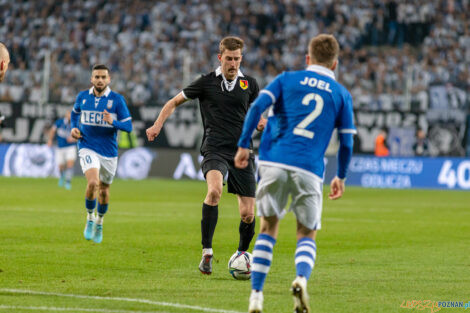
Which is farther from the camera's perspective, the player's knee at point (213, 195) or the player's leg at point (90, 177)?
the player's leg at point (90, 177)

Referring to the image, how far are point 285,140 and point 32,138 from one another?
25.6 m

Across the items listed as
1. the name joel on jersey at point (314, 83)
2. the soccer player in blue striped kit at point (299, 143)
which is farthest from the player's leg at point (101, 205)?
the name joel on jersey at point (314, 83)

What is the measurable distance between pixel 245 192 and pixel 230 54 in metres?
1.47

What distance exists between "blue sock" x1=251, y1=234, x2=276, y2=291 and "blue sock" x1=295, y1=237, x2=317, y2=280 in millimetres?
221

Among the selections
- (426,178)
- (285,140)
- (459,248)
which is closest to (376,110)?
(426,178)

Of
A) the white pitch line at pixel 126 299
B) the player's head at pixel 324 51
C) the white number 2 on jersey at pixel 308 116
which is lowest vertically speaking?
the white pitch line at pixel 126 299

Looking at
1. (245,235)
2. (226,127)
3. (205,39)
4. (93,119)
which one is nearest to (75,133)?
(93,119)

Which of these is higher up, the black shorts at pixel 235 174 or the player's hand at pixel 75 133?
the player's hand at pixel 75 133

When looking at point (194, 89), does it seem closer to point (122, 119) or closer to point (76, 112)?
point (122, 119)

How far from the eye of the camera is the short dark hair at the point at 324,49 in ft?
21.8

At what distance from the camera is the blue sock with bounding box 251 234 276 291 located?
6.52 metres

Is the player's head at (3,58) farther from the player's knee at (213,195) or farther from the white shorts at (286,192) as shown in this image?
the player's knee at (213,195)

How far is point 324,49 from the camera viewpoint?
6645mm

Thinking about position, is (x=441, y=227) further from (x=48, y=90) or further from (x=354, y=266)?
(x=48, y=90)
